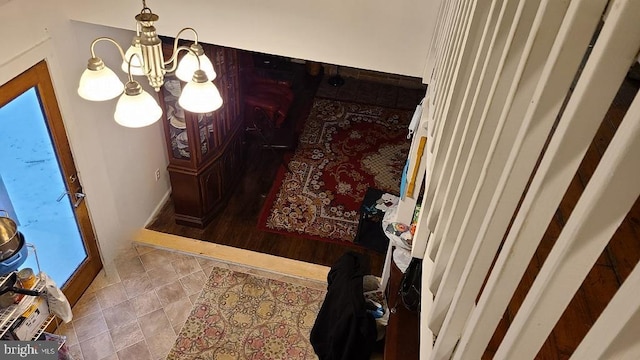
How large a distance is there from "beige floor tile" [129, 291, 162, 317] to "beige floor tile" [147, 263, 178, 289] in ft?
0.35

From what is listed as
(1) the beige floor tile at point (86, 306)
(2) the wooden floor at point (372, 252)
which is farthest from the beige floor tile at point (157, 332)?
(2) the wooden floor at point (372, 252)

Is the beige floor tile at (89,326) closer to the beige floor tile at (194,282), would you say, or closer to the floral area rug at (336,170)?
the beige floor tile at (194,282)

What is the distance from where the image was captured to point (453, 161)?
1.21 m

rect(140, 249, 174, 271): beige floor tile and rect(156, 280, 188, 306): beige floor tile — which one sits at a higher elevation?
rect(140, 249, 174, 271): beige floor tile

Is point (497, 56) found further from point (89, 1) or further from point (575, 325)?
point (89, 1)

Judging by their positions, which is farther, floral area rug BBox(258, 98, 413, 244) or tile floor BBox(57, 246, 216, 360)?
floral area rug BBox(258, 98, 413, 244)

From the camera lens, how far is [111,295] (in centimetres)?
414

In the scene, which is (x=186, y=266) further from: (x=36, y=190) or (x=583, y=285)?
(x=583, y=285)

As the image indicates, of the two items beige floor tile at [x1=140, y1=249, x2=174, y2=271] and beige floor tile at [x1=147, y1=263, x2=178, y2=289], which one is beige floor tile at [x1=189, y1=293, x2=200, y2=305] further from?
beige floor tile at [x1=140, y1=249, x2=174, y2=271]

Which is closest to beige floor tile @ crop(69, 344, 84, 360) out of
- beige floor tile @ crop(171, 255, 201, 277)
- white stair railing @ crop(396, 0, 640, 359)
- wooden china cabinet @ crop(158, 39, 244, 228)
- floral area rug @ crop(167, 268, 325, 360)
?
floral area rug @ crop(167, 268, 325, 360)

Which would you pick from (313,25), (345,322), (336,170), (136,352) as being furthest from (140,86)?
(336,170)

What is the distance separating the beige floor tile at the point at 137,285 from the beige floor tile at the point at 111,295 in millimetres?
41

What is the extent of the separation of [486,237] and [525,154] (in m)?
0.18

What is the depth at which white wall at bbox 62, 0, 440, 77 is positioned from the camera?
9.58 ft
